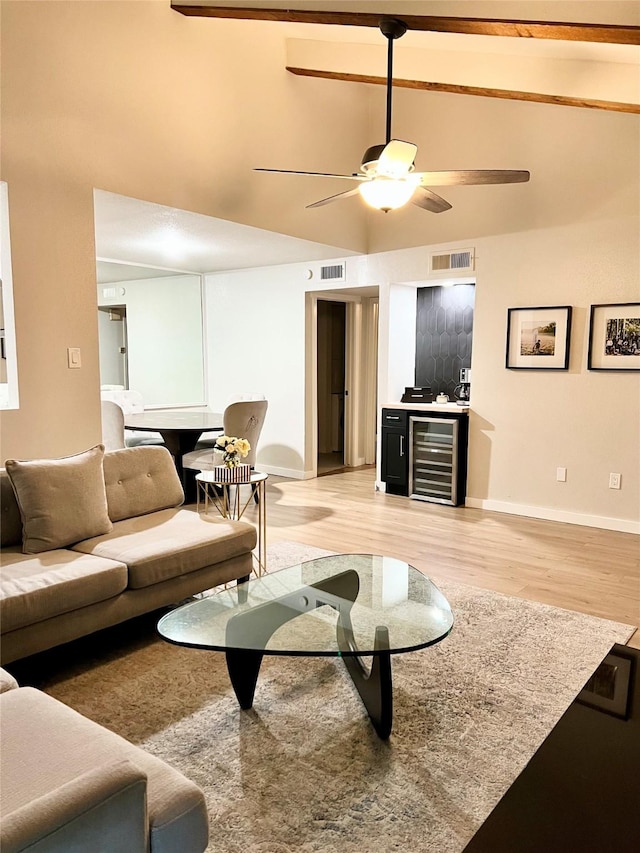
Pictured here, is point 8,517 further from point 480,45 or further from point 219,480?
point 480,45

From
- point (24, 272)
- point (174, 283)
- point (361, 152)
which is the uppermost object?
point (361, 152)

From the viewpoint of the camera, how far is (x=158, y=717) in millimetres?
2352

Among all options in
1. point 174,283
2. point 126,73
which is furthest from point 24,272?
point 174,283

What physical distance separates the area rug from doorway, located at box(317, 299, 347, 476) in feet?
17.7

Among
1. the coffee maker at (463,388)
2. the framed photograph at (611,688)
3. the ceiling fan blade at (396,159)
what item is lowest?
the framed photograph at (611,688)

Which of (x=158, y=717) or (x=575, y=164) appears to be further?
(x=575, y=164)

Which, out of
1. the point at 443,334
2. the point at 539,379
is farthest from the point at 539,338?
the point at 443,334

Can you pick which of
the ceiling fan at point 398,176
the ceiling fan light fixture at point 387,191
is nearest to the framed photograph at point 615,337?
the ceiling fan at point 398,176

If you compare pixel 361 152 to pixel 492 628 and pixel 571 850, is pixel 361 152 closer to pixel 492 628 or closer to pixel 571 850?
pixel 492 628

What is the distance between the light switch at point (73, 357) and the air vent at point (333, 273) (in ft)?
11.1

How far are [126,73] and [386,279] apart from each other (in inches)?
123

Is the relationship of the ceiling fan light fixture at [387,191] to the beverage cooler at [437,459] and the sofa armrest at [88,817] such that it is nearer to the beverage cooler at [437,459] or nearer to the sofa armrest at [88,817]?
the beverage cooler at [437,459]

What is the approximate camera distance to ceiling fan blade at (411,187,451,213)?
142 inches

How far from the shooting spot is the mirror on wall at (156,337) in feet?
25.3
